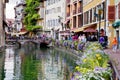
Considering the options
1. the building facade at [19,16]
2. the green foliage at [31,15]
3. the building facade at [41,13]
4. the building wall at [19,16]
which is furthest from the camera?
the building wall at [19,16]

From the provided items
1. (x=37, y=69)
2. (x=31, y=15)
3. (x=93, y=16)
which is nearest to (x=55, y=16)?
(x=31, y=15)

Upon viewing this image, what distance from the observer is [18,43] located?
103m

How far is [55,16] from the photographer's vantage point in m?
114

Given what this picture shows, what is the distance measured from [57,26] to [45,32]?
10550mm

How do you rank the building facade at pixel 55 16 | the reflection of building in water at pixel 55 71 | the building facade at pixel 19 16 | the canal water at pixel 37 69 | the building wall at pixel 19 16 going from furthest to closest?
the building wall at pixel 19 16 → the building facade at pixel 19 16 → the building facade at pixel 55 16 → the canal water at pixel 37 69 → the reflection of building in water at pixel 55 71

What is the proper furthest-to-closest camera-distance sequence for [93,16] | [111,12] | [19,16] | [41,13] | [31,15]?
[19,16], [31,15], [41,13], [93,16], [111,12]

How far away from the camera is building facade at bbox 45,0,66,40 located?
106 metres

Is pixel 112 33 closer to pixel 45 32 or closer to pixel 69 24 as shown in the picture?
pixel 69 24

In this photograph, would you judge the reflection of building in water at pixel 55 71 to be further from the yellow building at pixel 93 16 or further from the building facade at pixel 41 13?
the building facade at pixel 41 13

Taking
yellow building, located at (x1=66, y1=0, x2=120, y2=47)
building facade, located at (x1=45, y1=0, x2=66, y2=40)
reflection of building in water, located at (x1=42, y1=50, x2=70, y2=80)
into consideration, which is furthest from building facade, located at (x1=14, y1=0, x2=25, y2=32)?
reflection of building in water, located at (x1=42, y1=50, x2=70, y2=80)

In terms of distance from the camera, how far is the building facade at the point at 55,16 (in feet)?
348

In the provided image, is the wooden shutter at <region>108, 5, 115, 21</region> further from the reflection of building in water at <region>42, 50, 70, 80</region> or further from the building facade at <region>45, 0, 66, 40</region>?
the building facade at <region>45, 0, 66, 40</region>

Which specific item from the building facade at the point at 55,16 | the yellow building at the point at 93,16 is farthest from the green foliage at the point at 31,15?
the yellow building at the point at 93,16

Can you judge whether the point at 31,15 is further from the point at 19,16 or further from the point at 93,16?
the point at 93,16
